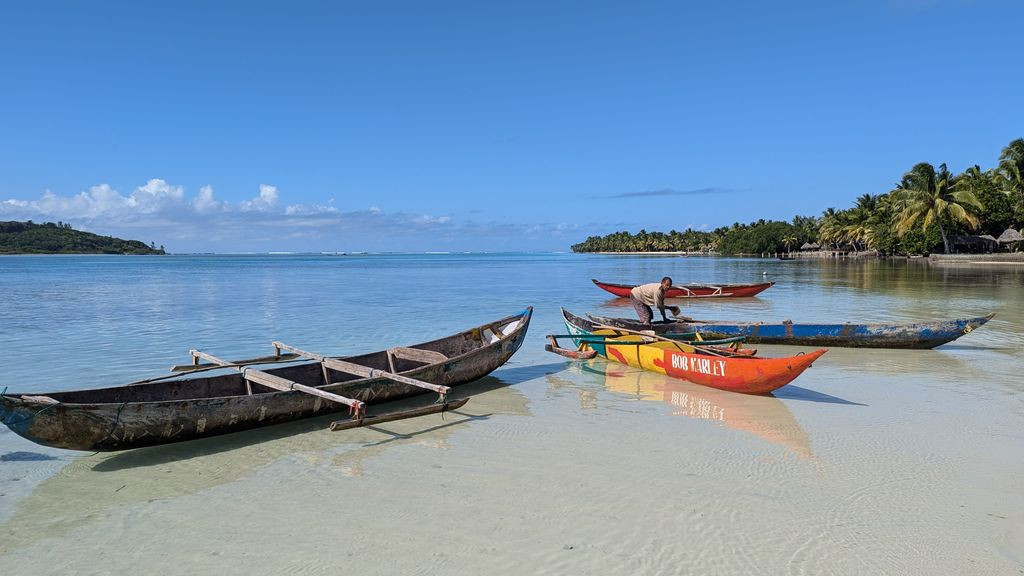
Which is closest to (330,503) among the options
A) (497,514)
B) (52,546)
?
(497,514)

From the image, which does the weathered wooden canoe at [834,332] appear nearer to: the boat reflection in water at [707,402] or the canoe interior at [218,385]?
the boat reflection in water at [707,402]

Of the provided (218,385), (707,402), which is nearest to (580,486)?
(707,402)

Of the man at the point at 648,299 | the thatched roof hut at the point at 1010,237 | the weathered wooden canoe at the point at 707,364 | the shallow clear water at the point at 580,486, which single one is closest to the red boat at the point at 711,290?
the man at the point at 648,299

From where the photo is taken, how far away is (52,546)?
4793 mm

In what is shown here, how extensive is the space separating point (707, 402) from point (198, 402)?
6569mm

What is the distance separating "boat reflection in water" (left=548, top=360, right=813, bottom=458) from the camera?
24.1 ft

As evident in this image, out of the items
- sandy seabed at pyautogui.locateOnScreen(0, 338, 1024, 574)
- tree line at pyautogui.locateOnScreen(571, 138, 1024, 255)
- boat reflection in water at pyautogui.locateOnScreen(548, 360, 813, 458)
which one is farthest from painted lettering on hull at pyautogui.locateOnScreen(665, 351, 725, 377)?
tree line at pyautogui.locateOnScreen(571, 138, 1024, 255)

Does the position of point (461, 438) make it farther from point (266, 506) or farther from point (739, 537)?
point (739, 537)

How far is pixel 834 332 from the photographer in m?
13.5

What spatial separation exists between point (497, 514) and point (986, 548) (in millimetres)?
3655

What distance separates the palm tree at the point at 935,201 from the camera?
176 ft

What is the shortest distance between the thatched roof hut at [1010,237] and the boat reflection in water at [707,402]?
60080 mm

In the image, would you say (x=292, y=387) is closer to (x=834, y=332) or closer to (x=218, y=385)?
(x=218, y=385)

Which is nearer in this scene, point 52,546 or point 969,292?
point 52,546
